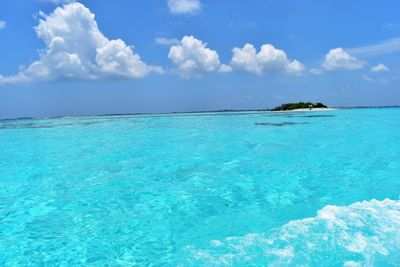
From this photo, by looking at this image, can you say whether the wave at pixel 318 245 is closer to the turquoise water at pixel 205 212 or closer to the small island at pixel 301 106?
the turquoise water at pixel 205 212

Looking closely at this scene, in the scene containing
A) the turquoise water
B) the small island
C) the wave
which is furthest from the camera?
the small island

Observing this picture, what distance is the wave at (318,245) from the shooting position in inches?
162

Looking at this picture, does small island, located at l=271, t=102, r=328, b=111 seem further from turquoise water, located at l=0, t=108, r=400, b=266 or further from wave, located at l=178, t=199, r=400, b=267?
wave, located at l=178, t=199, r=400, b=267

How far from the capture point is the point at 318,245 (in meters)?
4.50

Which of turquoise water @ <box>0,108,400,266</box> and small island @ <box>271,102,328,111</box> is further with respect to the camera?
small island @ <box>271,102,328,111</box>

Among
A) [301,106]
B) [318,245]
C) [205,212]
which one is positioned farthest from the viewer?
[301,106]

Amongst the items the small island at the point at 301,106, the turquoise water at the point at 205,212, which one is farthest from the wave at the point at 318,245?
the small island at the point at 301,106

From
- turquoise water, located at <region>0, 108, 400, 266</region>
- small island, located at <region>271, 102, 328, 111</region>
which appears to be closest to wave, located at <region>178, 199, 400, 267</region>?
turquoise water, located at <region>0, 108, 400, 266</region>

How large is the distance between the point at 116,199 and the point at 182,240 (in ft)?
8.93

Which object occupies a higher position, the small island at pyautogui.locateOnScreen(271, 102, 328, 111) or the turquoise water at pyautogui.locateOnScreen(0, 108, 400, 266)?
the small island at pyautogui.locateOnScreen(271, 102, 328, 111)

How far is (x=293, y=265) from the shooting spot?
402 cm

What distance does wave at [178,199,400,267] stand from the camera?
13.5 feet

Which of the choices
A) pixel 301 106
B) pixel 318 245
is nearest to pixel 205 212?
pixel 318 245

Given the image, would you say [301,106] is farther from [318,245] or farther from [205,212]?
[318,245]
